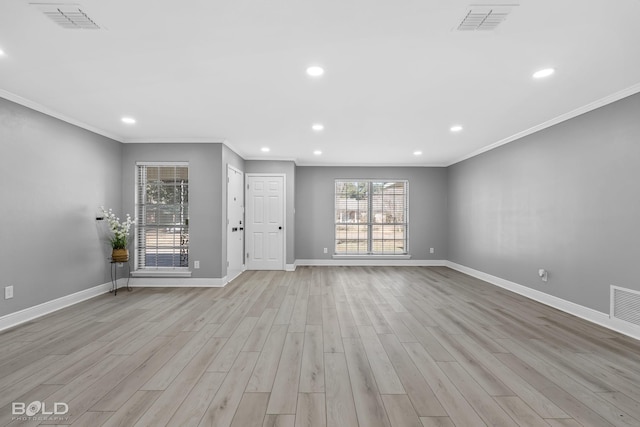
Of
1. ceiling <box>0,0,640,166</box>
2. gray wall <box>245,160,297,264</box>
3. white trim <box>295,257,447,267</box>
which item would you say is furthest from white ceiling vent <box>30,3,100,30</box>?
white trim <box>295,257,447,267</box>

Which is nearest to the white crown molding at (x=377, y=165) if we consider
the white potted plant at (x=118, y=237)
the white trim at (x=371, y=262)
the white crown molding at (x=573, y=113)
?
the white crown molding at (x=573, y=113)

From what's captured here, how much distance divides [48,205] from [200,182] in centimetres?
193

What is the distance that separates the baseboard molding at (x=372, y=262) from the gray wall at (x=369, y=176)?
0.31 ft

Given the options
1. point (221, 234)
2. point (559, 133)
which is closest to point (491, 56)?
point (559, 133)

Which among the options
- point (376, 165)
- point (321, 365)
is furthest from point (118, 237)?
point (376, 165)

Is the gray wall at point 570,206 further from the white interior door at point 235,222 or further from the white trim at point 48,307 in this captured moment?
the white trim at point 48,307

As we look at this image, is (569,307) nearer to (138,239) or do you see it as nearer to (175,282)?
(175,282)

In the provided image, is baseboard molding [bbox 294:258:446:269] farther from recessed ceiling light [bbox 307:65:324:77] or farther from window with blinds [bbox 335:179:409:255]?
recessed ceiling light [bbox 307:65:324:77]

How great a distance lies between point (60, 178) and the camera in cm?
379

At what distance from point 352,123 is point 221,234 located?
281 cm

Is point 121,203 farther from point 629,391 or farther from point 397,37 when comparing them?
point 629,391

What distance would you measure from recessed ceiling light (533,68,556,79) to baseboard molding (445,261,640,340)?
259cm

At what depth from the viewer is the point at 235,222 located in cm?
579

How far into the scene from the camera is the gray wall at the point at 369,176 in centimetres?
704
